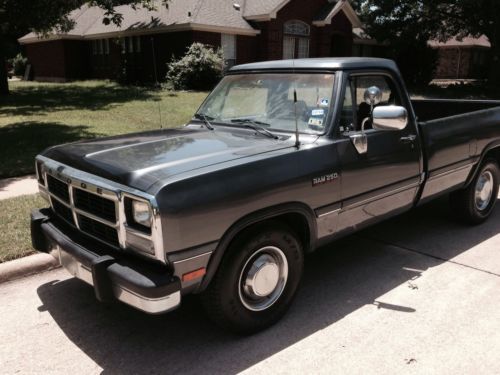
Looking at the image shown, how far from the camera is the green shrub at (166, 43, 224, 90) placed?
73.1 feet

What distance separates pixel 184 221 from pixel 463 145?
11.6ft

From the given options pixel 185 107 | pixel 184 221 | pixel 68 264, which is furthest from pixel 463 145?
pixel 185 107

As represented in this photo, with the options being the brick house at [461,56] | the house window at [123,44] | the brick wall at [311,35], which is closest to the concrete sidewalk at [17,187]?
the brick wall at [311,35]

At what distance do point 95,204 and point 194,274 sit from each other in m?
0.85

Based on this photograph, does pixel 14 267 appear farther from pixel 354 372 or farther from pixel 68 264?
pixel 354 372

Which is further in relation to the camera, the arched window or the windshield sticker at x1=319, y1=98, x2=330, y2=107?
the arched window

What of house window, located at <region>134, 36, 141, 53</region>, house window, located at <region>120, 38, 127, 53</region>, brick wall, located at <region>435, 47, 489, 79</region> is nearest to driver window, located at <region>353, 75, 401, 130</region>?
house window, located at <region>134, 36, 141, 53</region>

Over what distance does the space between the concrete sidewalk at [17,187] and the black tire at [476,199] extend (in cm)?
546

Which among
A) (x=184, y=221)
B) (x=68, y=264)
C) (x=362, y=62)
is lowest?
(x=68, y=264)

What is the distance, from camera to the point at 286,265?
368 cm

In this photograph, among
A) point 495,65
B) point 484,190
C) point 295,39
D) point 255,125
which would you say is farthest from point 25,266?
point 495,65

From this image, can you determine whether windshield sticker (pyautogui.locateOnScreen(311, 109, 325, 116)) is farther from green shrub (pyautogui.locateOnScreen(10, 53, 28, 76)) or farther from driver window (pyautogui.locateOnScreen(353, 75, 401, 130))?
green shrub (pyautogui.locateOnScreen(10, 53, 28, 76))

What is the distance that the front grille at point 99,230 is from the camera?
325cm

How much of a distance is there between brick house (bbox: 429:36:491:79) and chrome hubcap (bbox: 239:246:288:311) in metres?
43.5
